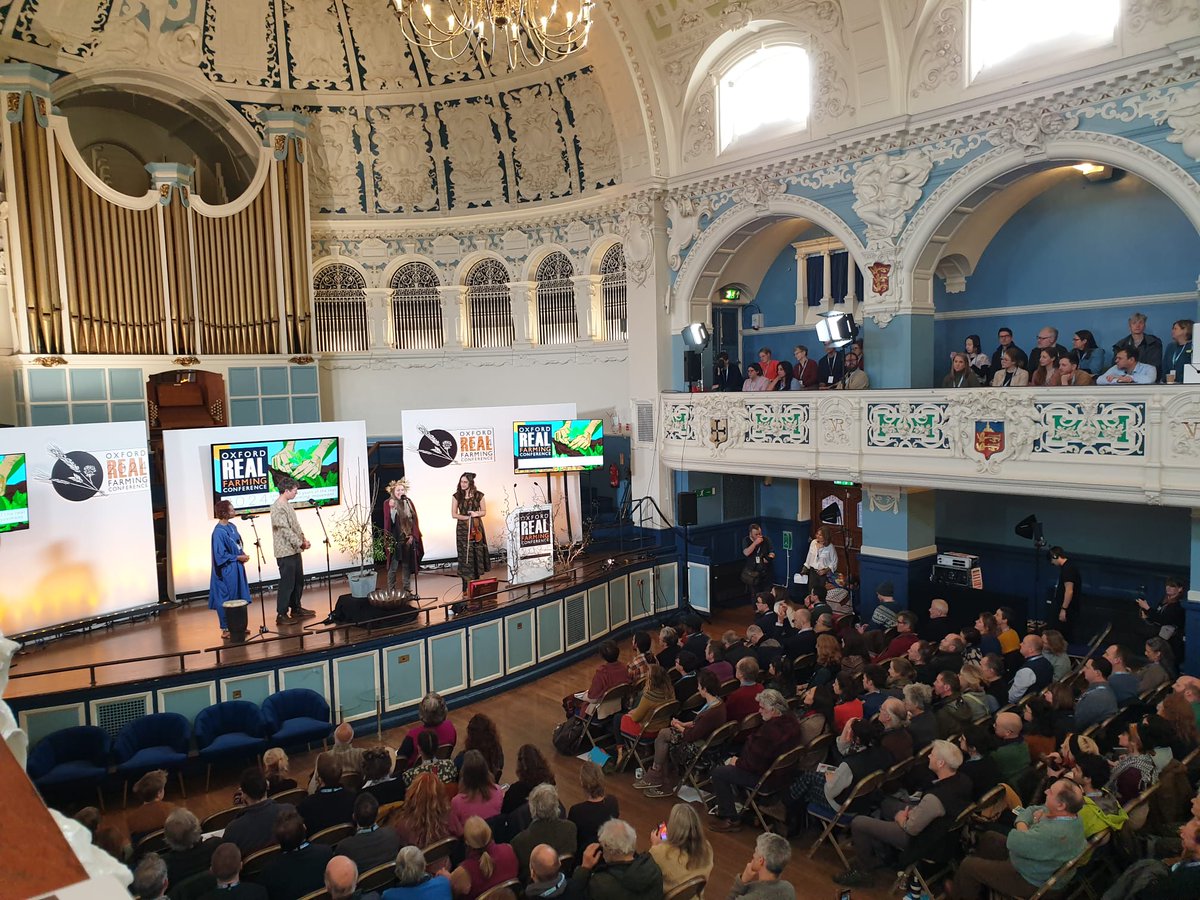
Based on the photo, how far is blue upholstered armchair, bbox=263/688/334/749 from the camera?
A: 8.77 meters

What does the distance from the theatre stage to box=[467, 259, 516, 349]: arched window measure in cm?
612

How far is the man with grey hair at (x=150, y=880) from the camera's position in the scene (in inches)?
178

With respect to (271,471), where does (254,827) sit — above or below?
below

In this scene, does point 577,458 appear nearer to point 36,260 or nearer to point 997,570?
point 997,570

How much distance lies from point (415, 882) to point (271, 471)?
8.39 metres

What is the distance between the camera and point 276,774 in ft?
21.5

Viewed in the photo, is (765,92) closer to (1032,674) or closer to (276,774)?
(1032,674)

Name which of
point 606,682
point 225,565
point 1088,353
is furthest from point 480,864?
point 1088,353

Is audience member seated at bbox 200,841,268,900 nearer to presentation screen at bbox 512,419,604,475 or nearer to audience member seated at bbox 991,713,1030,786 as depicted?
audience member seated at bbox 991,713,1030,786

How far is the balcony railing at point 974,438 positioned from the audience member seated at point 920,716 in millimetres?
3837

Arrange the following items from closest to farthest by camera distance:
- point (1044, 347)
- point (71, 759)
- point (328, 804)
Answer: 1. point (328, 804)
2. point (71, 759)
3. point (1044, 347)

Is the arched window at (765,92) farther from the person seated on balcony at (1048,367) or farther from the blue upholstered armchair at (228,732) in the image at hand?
the blue upholstered armchair at (228,732)

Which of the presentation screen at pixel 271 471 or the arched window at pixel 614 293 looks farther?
the arched window at pixel 614 293

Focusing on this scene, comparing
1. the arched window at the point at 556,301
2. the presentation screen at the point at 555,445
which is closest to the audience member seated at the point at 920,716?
the presentation screen at the point at 555,445
